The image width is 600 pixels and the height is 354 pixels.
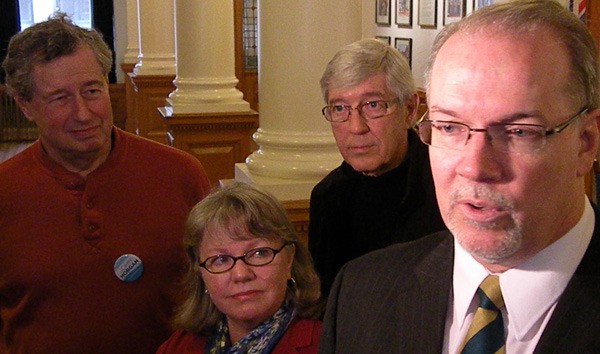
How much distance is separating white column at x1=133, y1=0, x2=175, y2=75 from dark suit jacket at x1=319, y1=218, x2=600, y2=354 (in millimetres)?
8544

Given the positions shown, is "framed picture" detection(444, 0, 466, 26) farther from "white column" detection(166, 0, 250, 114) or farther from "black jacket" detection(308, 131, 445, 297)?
"black jacket" detection(308, 131, 445, 297)

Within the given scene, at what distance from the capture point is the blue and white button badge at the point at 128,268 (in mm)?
2295

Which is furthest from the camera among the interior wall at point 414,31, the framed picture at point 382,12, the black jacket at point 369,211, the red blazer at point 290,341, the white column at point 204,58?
the framed picture at point 382,12

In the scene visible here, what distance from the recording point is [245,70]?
39.4 feet

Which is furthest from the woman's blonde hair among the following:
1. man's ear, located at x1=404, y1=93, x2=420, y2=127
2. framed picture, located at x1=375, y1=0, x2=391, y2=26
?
framed picture, located at x1=375, y1=0, x2=391, y2=26

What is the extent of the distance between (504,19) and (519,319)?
1.44 ft

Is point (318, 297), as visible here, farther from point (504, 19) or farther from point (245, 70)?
point (245, 70)

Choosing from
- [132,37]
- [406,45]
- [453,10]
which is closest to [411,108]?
[453,10]

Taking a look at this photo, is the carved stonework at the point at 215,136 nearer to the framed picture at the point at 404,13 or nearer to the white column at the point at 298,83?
the white column at the point at 298,83

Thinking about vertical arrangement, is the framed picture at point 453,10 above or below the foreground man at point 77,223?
above

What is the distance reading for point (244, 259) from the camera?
2.00 meters

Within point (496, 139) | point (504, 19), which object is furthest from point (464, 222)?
point (504, 19)

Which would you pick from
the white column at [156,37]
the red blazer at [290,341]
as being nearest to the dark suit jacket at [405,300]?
the red blazer at [290,341]

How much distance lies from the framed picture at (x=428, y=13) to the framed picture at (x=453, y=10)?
310mm
